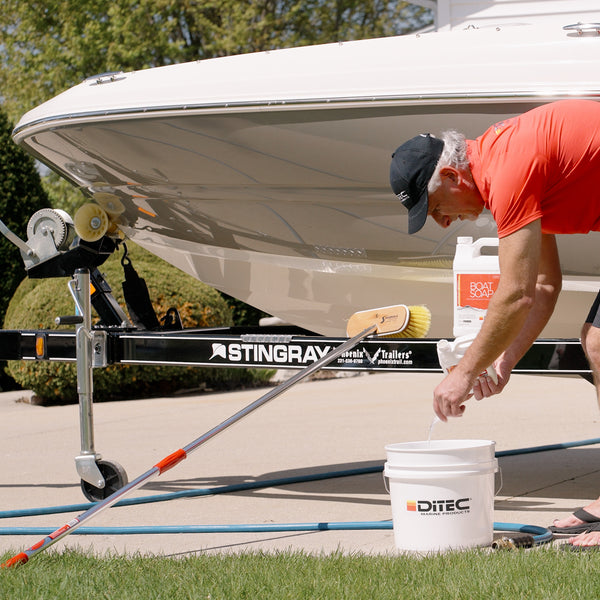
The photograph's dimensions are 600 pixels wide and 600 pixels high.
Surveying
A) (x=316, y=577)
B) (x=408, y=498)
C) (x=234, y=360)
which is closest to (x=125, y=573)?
(x=316, y=577)

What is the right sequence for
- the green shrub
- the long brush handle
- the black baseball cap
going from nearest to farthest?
the black baseball cap
the long brush handle
the green shrub

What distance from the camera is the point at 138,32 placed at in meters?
17.4

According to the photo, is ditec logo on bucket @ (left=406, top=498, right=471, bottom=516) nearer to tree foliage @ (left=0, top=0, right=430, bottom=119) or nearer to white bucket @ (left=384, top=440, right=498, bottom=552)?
white bucket @ (left=384, top=440, right=498, bottom=552)

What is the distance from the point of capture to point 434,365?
3707 millimetres

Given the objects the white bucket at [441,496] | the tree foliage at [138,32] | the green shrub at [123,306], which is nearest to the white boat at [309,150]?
the white bucket at [441,496]

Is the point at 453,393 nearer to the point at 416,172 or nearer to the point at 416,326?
the point at 416,172

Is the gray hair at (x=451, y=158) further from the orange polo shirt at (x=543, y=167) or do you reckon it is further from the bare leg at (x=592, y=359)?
the bare leg at (x=592, y=359)

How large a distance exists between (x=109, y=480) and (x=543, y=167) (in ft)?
8.23

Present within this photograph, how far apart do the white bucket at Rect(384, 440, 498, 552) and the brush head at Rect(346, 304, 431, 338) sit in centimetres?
88

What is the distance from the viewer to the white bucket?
2.94m

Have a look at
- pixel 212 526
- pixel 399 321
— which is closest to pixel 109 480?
pixel 212 526

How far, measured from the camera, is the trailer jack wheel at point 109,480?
4.23m

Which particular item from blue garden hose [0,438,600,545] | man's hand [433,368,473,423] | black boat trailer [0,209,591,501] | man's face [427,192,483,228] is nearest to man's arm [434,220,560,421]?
man's hand [433,368,473,423]

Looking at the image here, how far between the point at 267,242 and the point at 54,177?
13.3 m
